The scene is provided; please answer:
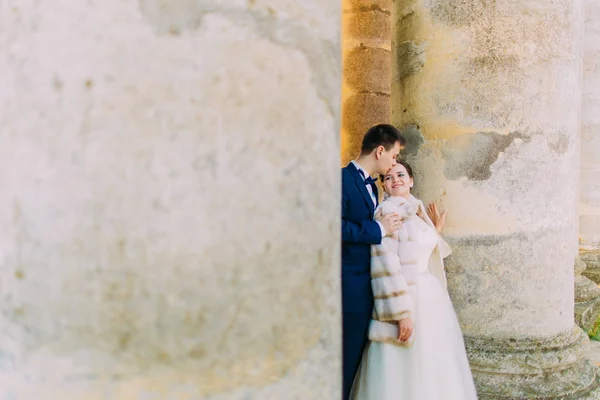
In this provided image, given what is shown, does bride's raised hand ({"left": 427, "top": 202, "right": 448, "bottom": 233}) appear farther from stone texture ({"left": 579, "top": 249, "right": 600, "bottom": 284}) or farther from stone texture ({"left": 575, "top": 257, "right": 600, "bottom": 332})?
stone texture ({"left": 579, "top": 249, "right": 600, "bottom": 284})

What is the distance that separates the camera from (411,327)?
2.19 metres

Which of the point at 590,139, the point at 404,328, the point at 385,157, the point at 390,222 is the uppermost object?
the point at 590,139

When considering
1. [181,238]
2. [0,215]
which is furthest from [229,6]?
[0,215]

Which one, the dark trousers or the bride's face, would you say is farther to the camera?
the bride's face

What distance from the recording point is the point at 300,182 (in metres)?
1.02

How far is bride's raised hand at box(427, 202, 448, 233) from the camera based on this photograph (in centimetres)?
255

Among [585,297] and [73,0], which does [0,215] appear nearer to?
[73,0]

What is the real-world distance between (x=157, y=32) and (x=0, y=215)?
39cm

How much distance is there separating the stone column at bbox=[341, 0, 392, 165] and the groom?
2280mm

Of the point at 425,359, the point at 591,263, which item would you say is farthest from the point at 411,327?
the point at 591,263

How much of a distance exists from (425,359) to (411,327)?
16cm

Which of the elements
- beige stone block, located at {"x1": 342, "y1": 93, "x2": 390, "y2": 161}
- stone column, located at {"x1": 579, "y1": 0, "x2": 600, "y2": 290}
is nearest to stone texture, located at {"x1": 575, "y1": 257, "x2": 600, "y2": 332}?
stone column, located at {"x1": 579, "y1": 0, "x2": 600, "y2": 290}

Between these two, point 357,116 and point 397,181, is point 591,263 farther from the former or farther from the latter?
point 397,181

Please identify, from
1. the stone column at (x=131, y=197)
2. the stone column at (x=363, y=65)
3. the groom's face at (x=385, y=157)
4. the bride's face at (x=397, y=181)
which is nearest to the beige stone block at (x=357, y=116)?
the stone column at (x=363, y=65)
